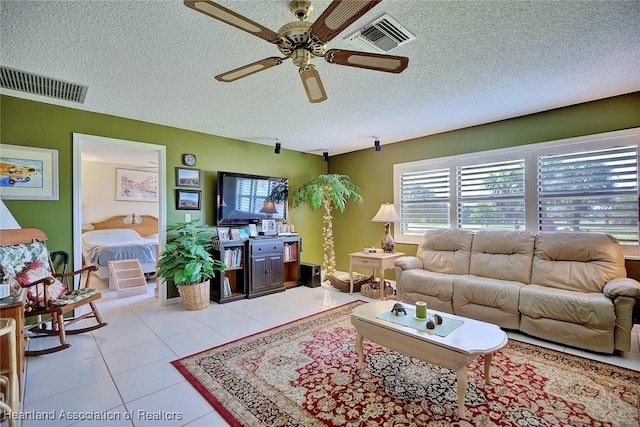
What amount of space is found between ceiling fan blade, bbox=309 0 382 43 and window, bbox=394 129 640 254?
334 cm

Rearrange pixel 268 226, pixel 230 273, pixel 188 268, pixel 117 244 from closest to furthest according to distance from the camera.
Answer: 1. pixel 188 268
2. pixel 230 273
3. pixel 268 226
4. pixel 117 244

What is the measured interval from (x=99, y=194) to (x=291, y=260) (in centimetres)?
454

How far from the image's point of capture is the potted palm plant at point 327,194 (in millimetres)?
4852

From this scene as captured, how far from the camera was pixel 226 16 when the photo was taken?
1.36 m

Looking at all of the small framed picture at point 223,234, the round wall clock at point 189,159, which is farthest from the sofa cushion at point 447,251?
the round wall clock at point 189,159

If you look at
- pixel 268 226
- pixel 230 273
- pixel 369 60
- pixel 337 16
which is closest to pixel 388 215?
pixel 268 226

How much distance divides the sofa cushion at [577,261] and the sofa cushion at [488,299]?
0.32 meters

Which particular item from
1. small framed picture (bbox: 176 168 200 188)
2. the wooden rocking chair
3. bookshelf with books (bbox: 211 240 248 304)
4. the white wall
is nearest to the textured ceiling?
small framed picture (bbox: 176 168 200 188)

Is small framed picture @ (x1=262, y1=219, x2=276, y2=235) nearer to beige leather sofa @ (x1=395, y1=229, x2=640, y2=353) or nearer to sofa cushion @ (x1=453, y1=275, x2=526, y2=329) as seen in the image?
beige leather sofa @ (x1=395, y1=229, x2=640, y2=353)

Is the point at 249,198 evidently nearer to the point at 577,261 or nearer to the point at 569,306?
the point at 569,306

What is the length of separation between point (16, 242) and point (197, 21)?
273cm

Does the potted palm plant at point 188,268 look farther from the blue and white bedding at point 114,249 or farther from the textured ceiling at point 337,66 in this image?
the blue and white bedding at point 114,249

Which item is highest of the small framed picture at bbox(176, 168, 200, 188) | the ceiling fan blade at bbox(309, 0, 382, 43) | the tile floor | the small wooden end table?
the ceiling fan blade at bbox(309, 0, 382, 43)

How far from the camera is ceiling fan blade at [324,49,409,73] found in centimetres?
165
